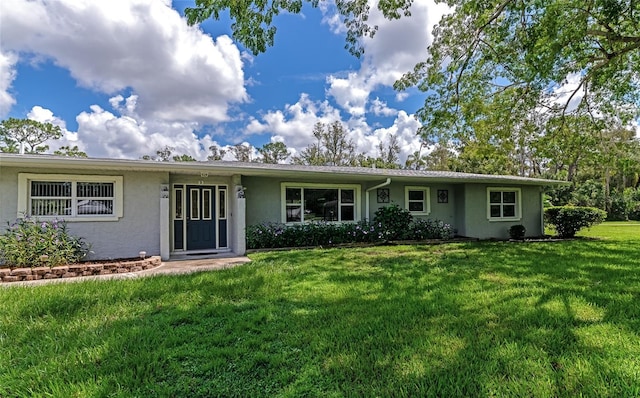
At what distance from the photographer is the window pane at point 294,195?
1067 centimetres

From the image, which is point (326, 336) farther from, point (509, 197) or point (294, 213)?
point (509, 197)

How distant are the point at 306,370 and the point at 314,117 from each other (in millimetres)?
32028

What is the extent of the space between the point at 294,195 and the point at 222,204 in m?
2.38

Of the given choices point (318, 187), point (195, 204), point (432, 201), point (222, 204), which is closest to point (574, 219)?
point (432, 201)

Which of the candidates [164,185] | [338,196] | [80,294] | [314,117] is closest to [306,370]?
[80,294]

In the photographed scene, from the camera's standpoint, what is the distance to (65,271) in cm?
625

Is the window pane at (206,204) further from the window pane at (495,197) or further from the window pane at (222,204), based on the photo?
the window pane at (495,197)

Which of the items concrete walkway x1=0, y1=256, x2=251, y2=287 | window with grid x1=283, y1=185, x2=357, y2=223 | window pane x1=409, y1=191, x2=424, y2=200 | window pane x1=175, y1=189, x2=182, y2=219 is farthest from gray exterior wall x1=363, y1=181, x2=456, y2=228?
window pane x1=175, y1=189, x2=182, y2=219

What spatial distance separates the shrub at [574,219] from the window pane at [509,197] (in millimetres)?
1732

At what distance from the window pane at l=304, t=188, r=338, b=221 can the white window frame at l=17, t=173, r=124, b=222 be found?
17.7ft

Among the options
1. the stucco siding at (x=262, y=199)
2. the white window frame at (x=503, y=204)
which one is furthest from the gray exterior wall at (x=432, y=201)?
the stucco siding at (x=262, y=199)

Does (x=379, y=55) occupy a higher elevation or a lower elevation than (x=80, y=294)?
higher

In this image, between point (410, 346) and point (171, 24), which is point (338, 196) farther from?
point (410, 346)

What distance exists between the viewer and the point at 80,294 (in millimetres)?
4676
